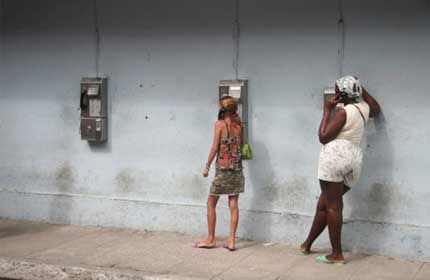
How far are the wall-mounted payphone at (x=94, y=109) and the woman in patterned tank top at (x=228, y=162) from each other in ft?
5.97

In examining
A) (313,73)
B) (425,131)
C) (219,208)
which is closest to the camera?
(425,131)

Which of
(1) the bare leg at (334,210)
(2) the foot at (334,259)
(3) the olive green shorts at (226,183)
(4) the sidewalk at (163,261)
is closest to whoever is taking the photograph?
(4) the sidewalk at (163,261)

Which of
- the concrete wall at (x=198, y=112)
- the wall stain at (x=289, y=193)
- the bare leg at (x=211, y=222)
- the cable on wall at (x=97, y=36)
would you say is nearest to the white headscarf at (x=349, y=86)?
the concrete wall at (x=198, y=112)

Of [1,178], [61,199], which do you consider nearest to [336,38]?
[61,199]

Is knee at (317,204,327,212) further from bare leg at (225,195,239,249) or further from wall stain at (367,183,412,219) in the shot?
bare leg at (225,195,239,249)

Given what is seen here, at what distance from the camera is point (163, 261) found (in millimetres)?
7441

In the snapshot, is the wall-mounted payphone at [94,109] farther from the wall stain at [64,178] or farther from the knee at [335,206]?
the knee at [335,206]

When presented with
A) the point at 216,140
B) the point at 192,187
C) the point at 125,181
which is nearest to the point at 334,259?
the point at 216,140

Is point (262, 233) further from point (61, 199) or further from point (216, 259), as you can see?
point (61, 199)

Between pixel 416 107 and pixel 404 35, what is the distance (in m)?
0.73

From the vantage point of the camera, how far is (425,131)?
7266 mm

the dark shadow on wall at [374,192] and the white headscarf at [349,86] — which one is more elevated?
the white headscarf at [349,86]

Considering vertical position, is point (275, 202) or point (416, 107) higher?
point (416, 107)

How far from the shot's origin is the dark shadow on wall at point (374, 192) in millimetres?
7449
